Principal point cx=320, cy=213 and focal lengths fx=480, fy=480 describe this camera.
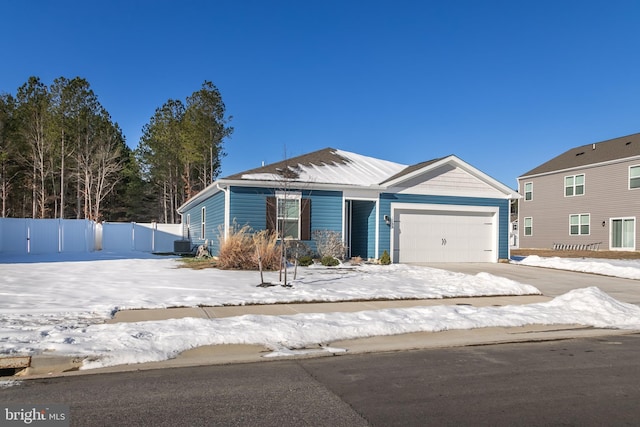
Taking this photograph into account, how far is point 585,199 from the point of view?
93.9 ft

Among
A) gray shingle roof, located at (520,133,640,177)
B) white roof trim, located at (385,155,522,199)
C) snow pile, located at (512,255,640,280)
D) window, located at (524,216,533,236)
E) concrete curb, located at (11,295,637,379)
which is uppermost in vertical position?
gray shingle roof, located at (520,133,640,177)

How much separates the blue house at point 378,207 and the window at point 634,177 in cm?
1053

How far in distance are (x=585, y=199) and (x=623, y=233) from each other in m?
3.04

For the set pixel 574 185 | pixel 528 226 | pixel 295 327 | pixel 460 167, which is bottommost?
pixel 295 327

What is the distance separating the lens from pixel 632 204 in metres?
25.8

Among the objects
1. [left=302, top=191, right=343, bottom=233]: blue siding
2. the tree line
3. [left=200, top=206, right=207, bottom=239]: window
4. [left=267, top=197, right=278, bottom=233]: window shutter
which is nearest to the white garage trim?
[left=302, top=191, right=343, bottom=233]: blue siding

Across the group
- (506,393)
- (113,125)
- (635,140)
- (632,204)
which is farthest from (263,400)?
(113,125)

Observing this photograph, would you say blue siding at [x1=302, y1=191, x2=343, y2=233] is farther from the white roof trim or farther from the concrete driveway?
the concrete driveway

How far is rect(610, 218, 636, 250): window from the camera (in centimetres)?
2591

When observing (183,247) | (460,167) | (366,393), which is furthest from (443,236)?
(366,393)

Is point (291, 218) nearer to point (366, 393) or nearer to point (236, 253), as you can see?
point (236, 253)

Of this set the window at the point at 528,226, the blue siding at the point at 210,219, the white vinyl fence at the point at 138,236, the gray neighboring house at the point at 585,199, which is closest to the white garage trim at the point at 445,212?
the blue siding at the point at 210,219

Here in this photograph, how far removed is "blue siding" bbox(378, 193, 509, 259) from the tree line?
65.0ft

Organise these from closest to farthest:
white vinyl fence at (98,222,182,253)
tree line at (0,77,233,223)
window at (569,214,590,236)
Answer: white vinyl fence at (98,222,182,253) < window at (569,214,590,236) < tree line at (0,77,233,223)
